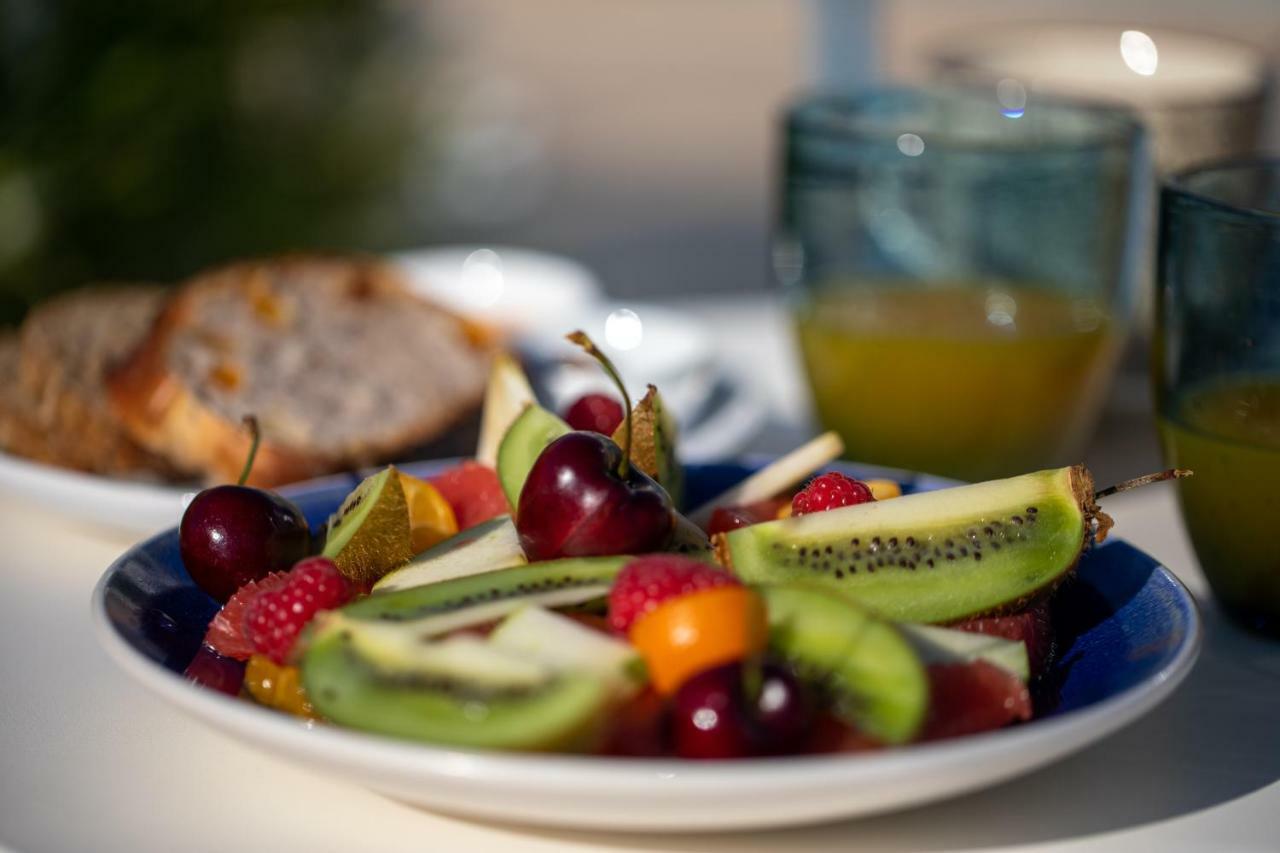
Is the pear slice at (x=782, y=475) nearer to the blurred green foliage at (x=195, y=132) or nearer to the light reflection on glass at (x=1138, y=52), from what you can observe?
the light reflection on glass at (x=1138, y=52)

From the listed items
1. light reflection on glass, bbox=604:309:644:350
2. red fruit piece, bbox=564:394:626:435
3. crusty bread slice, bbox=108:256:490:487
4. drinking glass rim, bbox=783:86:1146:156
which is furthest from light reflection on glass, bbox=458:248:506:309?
red fruit piece, bbox=564:394:626:435

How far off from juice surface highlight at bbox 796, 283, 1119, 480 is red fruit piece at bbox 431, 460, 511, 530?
1.62 feet

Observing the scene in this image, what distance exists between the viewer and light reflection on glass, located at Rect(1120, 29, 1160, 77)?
5.95 ft

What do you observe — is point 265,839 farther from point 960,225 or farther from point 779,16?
point 779,16

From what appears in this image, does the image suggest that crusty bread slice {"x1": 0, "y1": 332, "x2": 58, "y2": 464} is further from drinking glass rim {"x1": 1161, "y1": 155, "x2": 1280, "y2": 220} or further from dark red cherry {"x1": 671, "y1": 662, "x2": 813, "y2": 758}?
drinking glass rim {"x1": 1161, "y1": 155, "x2": 1280, "y2": 220}

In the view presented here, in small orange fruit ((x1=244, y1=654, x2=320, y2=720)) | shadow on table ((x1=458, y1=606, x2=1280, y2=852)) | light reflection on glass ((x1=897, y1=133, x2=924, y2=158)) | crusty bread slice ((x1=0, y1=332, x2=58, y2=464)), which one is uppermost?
light reflection on glass ((x1=897, y1=133, x2=924, y2=158))

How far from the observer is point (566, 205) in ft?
19.7

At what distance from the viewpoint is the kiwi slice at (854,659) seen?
708 mm

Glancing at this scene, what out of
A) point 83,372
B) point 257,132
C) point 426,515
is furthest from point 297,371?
point 257,132

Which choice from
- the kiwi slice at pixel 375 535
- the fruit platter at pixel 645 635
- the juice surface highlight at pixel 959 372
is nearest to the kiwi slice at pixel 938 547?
the fruit platter at pixel 645 635

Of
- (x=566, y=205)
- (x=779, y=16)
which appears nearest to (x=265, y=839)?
(x=566, y=205)

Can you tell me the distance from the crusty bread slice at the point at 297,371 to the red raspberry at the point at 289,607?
2.10 feet

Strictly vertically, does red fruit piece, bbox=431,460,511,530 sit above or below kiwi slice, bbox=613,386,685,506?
below

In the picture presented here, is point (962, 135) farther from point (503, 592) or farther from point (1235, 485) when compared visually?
point (503, 592)
